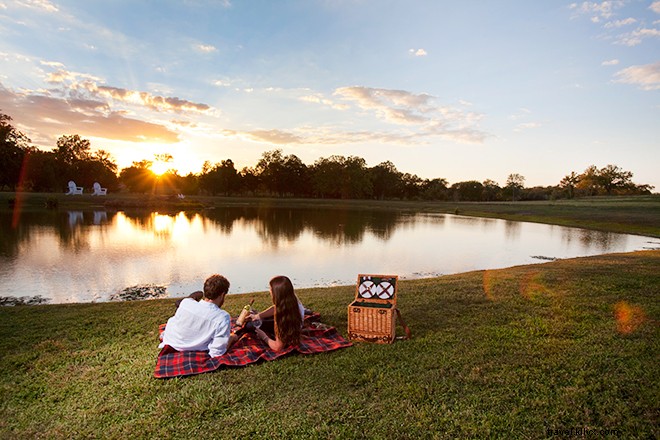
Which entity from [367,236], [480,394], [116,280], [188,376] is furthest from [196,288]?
[367,236]

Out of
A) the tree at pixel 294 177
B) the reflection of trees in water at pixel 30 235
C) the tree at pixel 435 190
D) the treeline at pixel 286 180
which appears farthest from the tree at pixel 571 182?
the reflection of trees in water at pixel 30 235

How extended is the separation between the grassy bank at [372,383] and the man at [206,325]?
442 millimetres

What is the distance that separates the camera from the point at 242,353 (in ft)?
20.2

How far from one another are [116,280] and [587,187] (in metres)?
113

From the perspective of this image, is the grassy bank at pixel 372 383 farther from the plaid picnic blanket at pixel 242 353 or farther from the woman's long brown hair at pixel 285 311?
the woman's long brown hair at pixel 285 311

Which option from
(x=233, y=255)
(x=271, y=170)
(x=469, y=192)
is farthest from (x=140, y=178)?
(x=233, y=255)

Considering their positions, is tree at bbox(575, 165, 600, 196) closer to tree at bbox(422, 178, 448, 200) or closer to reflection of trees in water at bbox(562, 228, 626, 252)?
tree at bbox(422, 178, 448, 200)

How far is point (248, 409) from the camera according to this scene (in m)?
4.71

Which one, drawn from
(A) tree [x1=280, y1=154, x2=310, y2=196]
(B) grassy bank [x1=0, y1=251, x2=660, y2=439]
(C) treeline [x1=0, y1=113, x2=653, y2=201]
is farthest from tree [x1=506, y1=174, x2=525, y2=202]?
(B) grassy bank [x1=0, y1=251, x2=660, y2=439]

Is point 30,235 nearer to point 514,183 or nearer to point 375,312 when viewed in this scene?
A: point 375,312

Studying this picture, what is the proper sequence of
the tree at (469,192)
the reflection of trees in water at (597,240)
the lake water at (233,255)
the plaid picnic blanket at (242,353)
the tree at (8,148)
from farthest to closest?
the tree at (469,192), the tree at (8,148), the reflection of trees in water at (597,240), the lake water at (233,255), the plaid picnic blanket at (242,353)

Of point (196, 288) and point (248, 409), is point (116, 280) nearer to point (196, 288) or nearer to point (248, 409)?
point (196, 288)

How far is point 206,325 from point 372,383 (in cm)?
257

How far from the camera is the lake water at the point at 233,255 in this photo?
12922 millimetres
